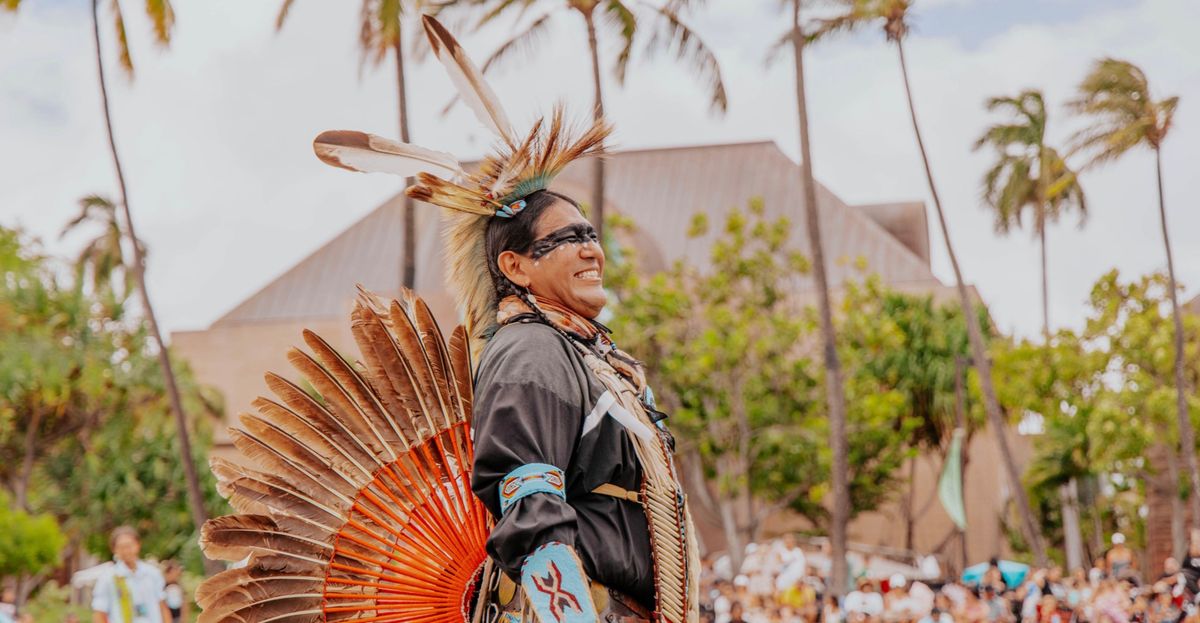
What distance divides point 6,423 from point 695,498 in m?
13.9

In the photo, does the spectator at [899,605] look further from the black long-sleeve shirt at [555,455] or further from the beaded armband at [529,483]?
the beaded armband at [529,483]

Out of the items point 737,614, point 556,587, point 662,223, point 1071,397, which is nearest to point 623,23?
point 737,614

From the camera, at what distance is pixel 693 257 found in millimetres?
41406

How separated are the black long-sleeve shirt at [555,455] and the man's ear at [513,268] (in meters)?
0.16

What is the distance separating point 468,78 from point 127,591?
6.17 meters

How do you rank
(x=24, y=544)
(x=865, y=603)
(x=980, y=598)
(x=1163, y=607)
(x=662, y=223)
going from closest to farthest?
1. (x=1163, y=607)
2. (x=980, y=598)
3. (x=865, y=603)
4. (x=24, y=544)
5. (x=662, y=223)

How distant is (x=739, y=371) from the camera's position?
85.7 ft

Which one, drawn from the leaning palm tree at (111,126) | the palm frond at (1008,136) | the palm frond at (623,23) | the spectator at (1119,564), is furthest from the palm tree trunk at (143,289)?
the palm frond at (1008,136)

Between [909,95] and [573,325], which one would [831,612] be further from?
[573,325]

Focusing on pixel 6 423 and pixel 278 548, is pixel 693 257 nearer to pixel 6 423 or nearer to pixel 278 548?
pixel 6 423

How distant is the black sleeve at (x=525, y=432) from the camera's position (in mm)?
2754

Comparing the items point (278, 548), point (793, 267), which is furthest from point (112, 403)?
point (278, 548)

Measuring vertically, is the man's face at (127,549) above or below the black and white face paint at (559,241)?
below

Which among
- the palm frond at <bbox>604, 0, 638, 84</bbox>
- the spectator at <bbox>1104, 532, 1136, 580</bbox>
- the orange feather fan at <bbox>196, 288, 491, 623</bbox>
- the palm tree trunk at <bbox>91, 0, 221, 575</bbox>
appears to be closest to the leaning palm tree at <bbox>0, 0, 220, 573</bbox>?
the palm tree trunk at <bbox>91, 0, 221, 575</bbox>
